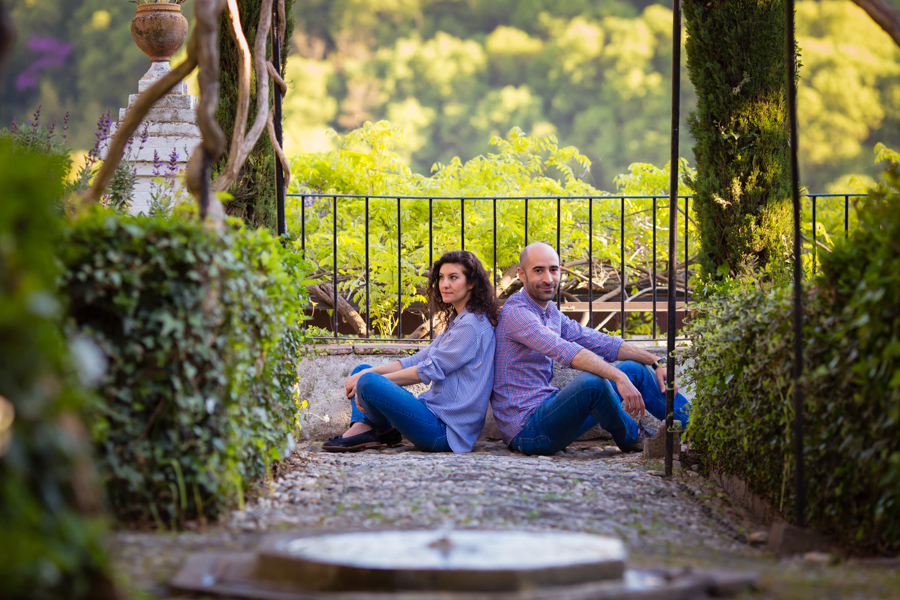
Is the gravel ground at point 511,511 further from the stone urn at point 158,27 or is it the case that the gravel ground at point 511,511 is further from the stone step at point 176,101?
the stone urn at point 158,27

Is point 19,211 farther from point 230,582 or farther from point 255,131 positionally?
point 255,131

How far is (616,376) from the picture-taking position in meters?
3.88

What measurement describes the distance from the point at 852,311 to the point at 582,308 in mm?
5201

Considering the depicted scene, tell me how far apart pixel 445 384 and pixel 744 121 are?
8.25ft

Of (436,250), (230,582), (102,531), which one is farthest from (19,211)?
(436,250)

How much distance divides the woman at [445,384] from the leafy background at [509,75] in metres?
13.0

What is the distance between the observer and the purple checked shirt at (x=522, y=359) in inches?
166

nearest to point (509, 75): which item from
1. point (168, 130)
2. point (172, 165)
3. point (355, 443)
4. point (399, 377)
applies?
point (168, 130)

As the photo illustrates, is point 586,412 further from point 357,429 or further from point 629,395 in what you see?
point 357,429

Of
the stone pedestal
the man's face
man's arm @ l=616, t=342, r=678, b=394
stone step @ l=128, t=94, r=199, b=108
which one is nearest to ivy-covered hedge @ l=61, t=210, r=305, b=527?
→ the man's face

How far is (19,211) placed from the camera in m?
1.28

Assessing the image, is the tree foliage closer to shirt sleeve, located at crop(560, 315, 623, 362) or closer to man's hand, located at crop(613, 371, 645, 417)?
shirt sleeve, located at crop(560, 315, 623, 362)

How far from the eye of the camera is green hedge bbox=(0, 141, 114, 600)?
3.98 feet

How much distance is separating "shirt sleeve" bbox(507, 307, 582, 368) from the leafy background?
43.5ft
